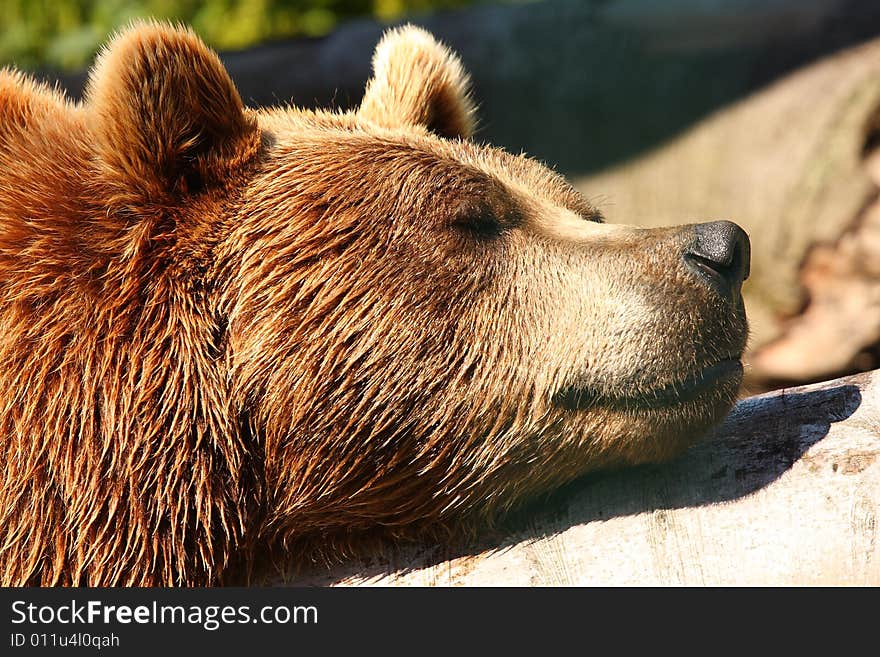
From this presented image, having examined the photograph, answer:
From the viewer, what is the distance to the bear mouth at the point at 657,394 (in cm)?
300

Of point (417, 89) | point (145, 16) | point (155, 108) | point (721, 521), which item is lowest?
point (721, 521)

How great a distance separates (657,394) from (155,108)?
63.3 inches

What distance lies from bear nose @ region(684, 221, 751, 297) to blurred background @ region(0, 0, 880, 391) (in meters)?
3.56

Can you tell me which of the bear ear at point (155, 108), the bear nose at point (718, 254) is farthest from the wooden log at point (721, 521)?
the bear ear at point (155, 108)

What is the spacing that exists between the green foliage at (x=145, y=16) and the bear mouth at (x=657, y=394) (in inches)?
265

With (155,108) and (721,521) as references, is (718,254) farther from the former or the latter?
(155,108)

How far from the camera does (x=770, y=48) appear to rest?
281 inches

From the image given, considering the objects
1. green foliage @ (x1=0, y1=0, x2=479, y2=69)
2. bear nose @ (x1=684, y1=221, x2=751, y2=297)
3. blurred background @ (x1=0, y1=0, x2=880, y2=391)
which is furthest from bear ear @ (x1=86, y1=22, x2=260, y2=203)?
green foliage @ (x1=0, y1=0, x2=479, y2=69)

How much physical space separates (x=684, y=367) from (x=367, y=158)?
1.11 meters

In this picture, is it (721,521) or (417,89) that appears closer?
(721,521)

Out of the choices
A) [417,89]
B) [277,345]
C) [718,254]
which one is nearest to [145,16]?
[417,89]

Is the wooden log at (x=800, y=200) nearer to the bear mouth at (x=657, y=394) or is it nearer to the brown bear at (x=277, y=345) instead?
the bear mouth at (x=657, y=394)

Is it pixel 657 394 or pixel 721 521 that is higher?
pixel 657 394

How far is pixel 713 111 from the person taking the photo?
726 cm
